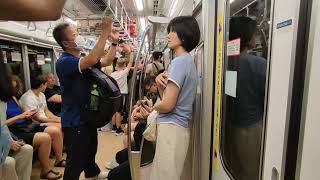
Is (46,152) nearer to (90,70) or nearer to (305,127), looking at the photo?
(90,70)

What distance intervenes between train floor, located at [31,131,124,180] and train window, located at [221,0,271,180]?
2.56 metres

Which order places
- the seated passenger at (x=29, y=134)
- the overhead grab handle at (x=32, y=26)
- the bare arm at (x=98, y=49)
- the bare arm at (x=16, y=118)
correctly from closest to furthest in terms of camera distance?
the bare arm at (x=98, y=49), the bare arm at (x=16, y=118), the seated passenger at (x=29, y=134), the overhead grab handle at (x=32, y=26)

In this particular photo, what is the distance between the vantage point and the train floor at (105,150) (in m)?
3.85

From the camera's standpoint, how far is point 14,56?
14.2 feet

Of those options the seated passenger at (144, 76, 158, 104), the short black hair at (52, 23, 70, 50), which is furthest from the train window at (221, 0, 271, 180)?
the seated passenger at (144, 76, 158, 104)

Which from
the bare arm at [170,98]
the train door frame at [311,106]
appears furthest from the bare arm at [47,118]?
the train door frame at [311,106]

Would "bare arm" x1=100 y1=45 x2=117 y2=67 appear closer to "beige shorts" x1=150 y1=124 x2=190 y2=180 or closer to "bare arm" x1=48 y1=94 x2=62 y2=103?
"beige shorts" x1=150 y1=124 x2=190 y2=180

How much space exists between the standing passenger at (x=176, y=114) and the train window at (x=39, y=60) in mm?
3835

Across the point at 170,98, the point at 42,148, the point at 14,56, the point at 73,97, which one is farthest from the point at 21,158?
the point at 170,98

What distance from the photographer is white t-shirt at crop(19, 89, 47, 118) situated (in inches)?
150

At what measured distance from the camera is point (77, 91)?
239 centimetres

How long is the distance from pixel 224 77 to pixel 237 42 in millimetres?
264

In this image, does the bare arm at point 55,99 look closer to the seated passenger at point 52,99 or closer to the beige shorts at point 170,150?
the seated passenger at point 52,99

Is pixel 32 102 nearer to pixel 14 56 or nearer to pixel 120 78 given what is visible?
pixel 14 56
